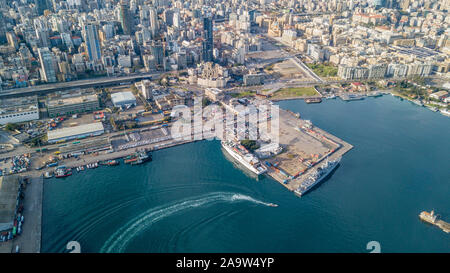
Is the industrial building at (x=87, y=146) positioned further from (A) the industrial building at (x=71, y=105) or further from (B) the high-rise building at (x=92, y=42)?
(B) the high-rise building at (x=92, y=42)

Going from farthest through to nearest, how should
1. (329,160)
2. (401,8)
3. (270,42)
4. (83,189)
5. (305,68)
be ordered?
1. (401,8)
2. (270,42)
3. (305,68)
4. (329,160)
5. (83,189)

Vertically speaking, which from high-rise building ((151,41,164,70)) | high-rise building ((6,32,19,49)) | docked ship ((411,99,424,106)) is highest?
high-rise building ((6,32,19,49))

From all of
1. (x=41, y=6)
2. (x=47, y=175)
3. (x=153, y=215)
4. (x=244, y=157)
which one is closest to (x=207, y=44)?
(x=244, y=157)

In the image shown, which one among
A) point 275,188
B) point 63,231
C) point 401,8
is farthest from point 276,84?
point 401,8

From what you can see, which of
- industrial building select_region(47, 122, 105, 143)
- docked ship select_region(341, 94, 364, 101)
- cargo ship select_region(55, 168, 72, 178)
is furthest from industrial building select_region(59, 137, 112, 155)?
docked ship select_region(341, 94, 364, 101)

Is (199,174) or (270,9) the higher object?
(270,9)

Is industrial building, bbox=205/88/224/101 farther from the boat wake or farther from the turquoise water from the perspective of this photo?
the boat wake

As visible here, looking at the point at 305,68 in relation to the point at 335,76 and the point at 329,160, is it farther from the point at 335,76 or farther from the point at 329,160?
the point at 329,160
